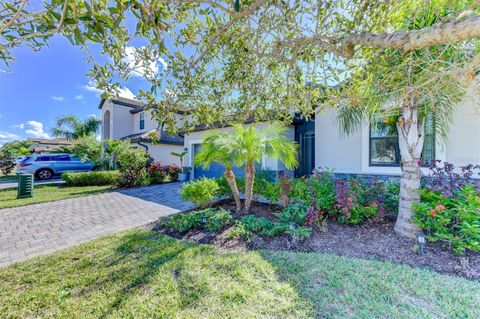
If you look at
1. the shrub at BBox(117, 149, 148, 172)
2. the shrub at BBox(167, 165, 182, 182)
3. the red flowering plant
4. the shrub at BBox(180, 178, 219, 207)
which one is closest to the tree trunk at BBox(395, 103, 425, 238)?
the red flowering plant

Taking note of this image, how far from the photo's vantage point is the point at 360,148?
26.8 ft

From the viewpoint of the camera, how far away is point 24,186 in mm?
10516

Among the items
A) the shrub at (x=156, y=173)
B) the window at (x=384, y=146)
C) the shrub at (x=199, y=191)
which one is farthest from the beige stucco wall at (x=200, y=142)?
the shrub at (x=199, y=191)

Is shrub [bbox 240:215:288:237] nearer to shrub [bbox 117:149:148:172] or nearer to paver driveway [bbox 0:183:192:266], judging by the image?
paver driveway [bbox 0:183:192:266]

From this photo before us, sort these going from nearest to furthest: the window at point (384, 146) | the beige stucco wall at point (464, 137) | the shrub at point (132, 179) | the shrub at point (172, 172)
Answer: the beige stucco wall at point (464, 137) → the window at point (384, 146) → the shrub at point (132, 179) → the shrub at point (172, 172)

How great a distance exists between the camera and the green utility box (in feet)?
34.3

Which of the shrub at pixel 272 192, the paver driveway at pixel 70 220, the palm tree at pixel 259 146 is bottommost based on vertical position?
the paver driveway at pixel 70 220

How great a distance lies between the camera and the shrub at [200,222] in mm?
5461

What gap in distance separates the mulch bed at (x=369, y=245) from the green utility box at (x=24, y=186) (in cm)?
957

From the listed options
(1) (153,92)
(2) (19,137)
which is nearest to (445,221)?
(1) (153,92)

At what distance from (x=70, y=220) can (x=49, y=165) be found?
14129 millimetres

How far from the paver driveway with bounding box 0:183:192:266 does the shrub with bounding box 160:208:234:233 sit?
4.13 feet

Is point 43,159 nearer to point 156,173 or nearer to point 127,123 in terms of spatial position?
point 127,123

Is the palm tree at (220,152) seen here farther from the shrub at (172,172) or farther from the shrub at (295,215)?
the shrub at (172,172)
